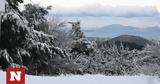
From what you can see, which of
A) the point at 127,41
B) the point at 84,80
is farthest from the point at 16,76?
the point at 127,41

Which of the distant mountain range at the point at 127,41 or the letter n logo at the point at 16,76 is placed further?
the distant mountain range at the point at 127,41

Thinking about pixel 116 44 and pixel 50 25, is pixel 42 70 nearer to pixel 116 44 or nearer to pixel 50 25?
pixel 50 25

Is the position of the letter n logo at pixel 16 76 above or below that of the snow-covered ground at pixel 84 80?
above

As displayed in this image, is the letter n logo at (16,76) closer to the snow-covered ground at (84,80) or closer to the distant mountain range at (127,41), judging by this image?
the snow-covered ground at (84,80)

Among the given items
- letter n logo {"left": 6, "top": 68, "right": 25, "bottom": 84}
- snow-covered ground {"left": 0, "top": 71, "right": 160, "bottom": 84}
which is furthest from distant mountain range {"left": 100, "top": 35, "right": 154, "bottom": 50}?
letter n logo {"left": 6, "top": 68, "right": 25, "bottom": 84}

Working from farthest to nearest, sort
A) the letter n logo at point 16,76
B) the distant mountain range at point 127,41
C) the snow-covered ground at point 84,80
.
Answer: the distant mountain range at point 127,41, the snow-covered ground at point 84,80, the letter n logo at point 16,76

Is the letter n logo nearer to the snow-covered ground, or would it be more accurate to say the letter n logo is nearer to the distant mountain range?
the snow-covered ground

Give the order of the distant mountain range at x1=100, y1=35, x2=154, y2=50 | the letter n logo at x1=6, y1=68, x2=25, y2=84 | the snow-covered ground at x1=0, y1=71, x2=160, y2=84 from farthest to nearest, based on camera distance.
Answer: the distant mountain range at x1=100, y1=35, x2=154, y2=50, the snow-covered ground at x1=0, y1=71, x2=160, y2=84, the letter n logo at x1=6, y1=68, x2=25, y2=84

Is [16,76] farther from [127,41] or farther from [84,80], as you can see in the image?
[127,41]

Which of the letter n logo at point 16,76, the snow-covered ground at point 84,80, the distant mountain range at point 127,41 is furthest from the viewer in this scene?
the distant mountain range at point 127,41

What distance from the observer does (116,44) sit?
58219mm

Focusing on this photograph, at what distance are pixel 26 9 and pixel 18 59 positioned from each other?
48.9ft

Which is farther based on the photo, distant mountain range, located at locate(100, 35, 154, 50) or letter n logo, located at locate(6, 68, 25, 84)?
distant mountain range, located at locate(100, 35, 154, 50)

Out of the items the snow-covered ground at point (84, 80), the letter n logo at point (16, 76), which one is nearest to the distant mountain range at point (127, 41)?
the snow-covered ground at point (84, 80)
